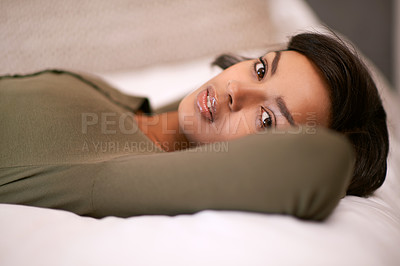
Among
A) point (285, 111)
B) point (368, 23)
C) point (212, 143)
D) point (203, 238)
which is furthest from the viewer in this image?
point (368, 23)

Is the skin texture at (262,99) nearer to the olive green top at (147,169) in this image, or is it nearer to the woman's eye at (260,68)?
the woman's eye at (260,68)

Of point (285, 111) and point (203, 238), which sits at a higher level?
point (285, 111)

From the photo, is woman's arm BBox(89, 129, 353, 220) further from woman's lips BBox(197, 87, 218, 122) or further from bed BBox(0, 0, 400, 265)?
woman's lips BBox(197, 87, 218, 122)

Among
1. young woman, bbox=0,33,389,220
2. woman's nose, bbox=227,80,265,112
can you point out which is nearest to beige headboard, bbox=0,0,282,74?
young woman, bbox=0,33,389,220

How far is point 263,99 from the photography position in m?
0.70

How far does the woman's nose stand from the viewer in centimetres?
70

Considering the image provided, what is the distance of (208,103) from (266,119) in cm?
15

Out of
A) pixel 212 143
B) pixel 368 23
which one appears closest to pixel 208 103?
pixel 212 143

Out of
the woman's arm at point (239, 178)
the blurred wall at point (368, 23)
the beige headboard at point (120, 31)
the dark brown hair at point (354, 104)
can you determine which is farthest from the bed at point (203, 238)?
the blurred wall at point (368, 23)

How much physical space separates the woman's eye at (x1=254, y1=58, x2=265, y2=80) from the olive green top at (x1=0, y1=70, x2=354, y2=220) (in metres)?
0.30

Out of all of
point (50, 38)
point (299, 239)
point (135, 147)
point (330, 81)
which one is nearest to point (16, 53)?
point (50, 38)

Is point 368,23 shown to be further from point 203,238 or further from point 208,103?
point 203,238

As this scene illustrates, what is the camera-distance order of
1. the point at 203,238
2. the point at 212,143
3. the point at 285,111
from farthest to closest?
1. the point at 285,111
2. the point at 212,143
3. the point at 203,238

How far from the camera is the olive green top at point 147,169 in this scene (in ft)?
1.40
